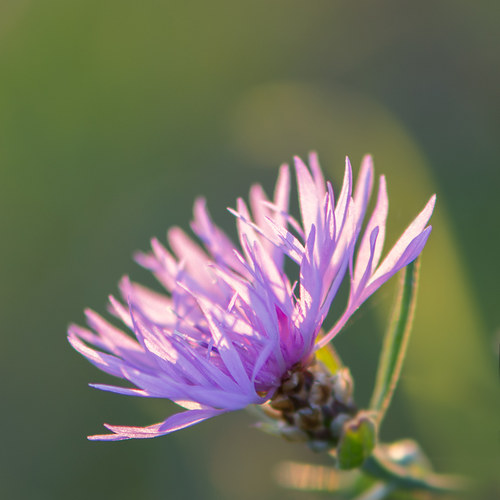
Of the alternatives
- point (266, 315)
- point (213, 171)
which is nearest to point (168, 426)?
point (266, 315)

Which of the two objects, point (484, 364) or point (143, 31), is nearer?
point (484, 364)

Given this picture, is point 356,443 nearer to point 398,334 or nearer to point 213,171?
point 398,334

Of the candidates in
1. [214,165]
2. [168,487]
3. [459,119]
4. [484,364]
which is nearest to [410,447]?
[484,364]

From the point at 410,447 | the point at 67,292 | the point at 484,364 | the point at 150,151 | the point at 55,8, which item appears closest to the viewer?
the point at 410,447

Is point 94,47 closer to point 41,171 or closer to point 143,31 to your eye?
point 143,31

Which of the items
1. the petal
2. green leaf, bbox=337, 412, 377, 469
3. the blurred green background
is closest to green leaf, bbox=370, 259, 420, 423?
green leaf, bbox=337, 412, 377, 469

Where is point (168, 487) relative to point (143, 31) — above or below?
below

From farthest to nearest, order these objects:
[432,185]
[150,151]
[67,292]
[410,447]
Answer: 1. [150,151]
2. [67,292]
3. [432,185]
4. [410,447]

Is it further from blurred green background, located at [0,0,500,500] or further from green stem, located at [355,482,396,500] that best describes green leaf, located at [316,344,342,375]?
blurred green background, located at [0,0,500,500]
